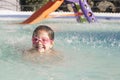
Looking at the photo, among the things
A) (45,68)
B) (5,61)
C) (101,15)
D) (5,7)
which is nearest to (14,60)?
(5,61)

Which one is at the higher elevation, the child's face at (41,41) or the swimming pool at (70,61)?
the child's face at (41,41)

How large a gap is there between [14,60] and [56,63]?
466mm

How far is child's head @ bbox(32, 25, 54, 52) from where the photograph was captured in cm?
413

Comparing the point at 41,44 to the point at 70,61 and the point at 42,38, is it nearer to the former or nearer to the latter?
the point at 42,38

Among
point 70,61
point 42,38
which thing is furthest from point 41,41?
point 70,61

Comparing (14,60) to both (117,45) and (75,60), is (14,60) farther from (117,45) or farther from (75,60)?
(117,45)

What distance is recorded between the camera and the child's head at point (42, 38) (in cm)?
413

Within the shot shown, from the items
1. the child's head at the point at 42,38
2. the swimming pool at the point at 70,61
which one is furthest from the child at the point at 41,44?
the swimming pool at the point at 70,61

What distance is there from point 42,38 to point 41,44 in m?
0.07

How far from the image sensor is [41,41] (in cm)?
413

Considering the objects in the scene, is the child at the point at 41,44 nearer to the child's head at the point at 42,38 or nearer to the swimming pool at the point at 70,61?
the child's head at the point at 42,38

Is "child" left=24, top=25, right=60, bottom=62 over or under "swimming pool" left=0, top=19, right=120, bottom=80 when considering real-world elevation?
over

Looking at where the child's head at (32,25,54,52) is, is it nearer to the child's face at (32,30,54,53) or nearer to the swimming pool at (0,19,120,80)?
the child's face at (32,30,54,53)

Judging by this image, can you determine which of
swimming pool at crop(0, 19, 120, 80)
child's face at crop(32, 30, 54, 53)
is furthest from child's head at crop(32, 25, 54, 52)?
swimming pool at crop(0, 19, 120, 80)
